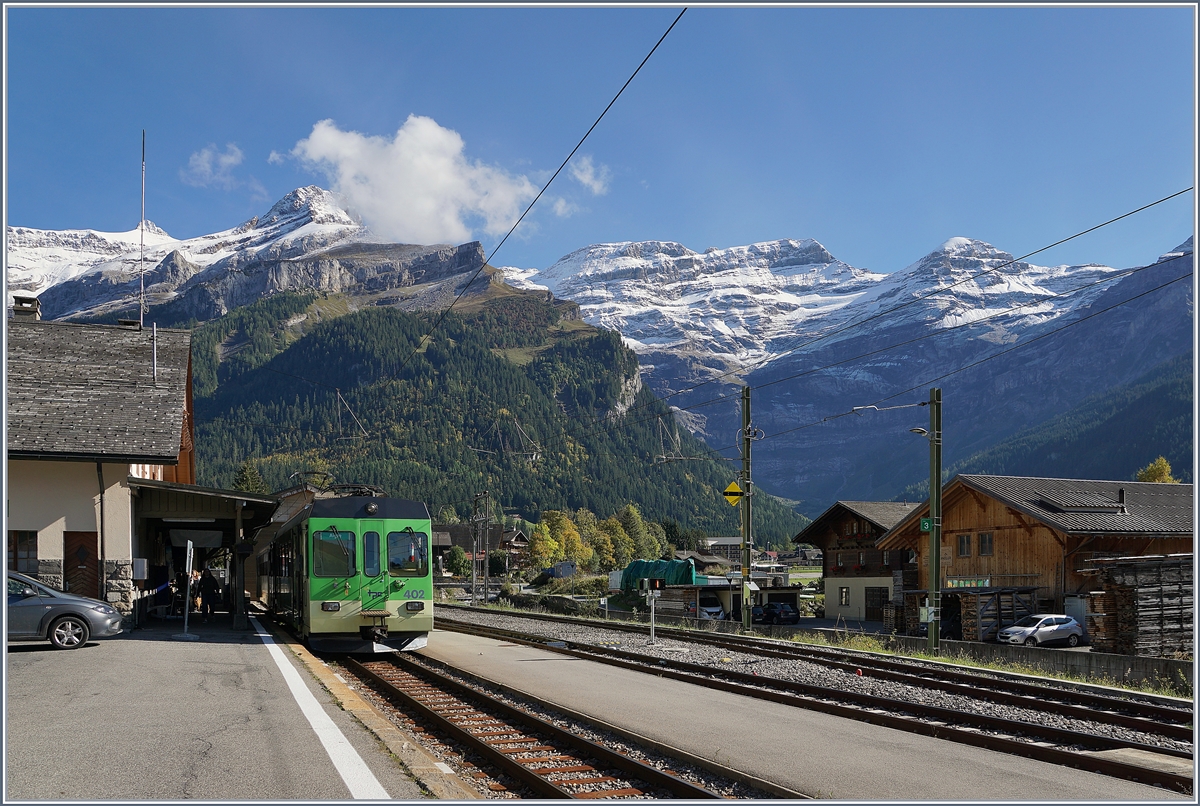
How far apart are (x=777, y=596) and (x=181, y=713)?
44.7 metres

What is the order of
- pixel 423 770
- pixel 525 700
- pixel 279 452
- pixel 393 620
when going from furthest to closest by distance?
pixel 279 452, pixel 393 620, pixel 525 700, pixel 423 770

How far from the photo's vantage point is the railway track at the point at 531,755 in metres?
8.07

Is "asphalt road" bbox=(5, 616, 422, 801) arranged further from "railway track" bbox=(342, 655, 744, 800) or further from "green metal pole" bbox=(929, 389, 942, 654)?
"green metal pole" bbox=(929, 389, 942, 654)

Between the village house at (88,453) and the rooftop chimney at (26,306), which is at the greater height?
the rooftop chimney at (26,306)

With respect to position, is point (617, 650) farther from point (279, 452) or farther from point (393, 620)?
point (279, 452)

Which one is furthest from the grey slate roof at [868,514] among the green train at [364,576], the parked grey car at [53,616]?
the parked grey car at [53,616]

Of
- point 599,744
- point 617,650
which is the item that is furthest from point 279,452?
point 599,744

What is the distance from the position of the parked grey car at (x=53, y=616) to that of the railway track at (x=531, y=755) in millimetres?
6588

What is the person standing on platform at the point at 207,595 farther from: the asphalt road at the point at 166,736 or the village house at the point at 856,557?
the village house at the point at 856,557

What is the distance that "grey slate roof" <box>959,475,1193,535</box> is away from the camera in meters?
36.2

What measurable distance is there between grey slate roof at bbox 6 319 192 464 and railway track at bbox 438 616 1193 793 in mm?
12802

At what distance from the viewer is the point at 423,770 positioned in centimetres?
802

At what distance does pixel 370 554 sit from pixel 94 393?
9.28 m

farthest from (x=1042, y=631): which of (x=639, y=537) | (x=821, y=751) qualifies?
(x=639, y=537)
